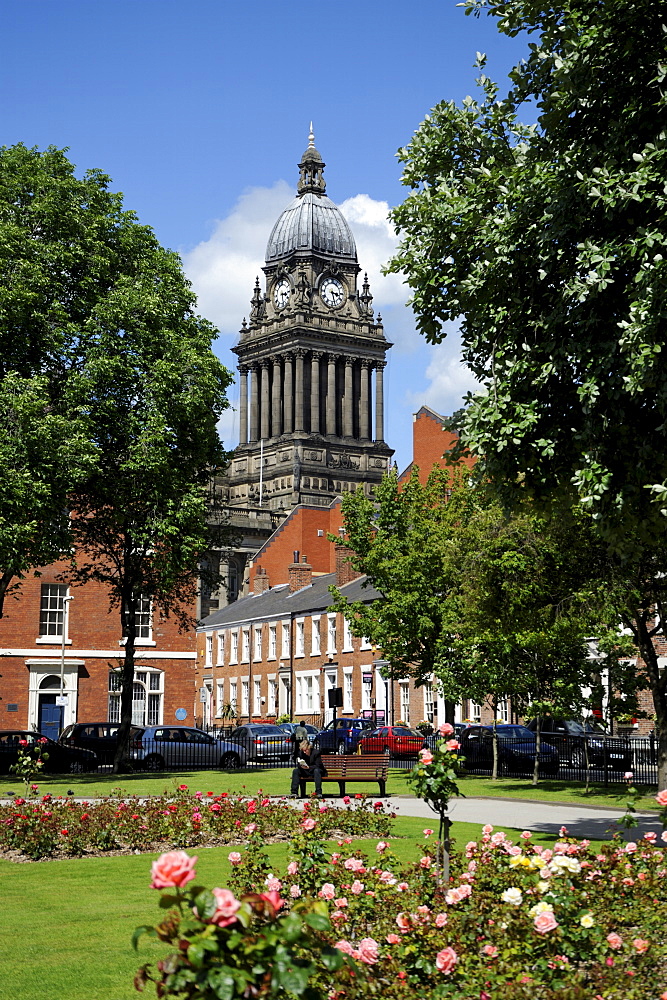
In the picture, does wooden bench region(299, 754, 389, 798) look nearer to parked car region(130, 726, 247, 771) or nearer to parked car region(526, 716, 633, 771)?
parked car region(526, 716, 633, 771)

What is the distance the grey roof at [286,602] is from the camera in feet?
206

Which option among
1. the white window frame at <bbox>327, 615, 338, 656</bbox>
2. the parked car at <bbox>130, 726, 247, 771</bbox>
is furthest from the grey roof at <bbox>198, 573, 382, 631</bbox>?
the parked car at <bbox>130, 726, 247, 771</bbox>

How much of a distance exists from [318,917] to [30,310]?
31.4 m

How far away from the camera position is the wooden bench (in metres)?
24.7

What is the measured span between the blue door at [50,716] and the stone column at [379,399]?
10342 cm

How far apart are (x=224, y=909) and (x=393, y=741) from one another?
40.4 m

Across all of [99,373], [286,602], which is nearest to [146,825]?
[99,373]

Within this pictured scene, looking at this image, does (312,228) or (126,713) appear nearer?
(126,713)

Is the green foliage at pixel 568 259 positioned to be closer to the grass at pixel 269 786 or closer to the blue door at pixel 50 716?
the grass at pixel 269 786

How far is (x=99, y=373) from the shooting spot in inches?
1329

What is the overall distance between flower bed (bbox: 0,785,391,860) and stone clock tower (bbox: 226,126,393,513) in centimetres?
11967

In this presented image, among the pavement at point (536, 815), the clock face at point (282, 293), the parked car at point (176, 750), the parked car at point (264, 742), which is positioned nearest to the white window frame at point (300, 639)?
the parked car at point (264, 742)

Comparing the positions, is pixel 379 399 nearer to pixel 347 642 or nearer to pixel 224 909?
pixel 347 642

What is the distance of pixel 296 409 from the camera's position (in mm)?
147250
